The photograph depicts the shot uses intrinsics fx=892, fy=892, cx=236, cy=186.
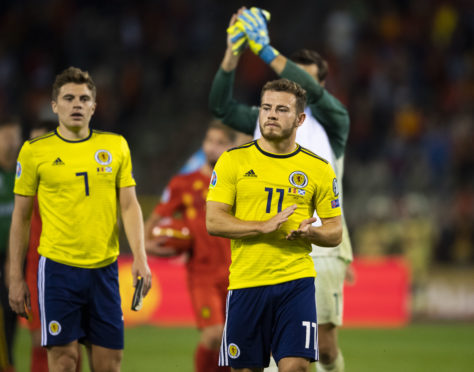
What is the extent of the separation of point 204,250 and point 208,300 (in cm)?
43

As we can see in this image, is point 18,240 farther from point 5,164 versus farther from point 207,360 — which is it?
point 5,164

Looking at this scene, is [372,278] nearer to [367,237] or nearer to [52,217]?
[367,237]

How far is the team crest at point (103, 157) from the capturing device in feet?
18.9

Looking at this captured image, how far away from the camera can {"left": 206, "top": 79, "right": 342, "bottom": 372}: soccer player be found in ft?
16.9

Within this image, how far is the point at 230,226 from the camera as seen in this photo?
511 cm

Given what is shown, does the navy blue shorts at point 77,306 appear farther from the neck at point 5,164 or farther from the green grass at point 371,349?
the green grass at point 371,349

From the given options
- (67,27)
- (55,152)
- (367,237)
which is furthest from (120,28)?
(55,152)

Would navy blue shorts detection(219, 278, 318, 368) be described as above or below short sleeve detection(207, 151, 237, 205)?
below

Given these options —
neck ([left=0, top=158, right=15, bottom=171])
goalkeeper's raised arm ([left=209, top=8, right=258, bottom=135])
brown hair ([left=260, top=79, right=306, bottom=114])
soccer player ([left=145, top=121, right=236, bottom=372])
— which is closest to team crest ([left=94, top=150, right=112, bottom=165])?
brown hair ([left=260, top=79, right=306, bottom=114])

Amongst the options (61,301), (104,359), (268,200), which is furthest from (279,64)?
(104,359)

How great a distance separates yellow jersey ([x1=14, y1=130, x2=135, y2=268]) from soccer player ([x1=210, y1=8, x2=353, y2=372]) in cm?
132

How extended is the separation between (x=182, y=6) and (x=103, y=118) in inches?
142

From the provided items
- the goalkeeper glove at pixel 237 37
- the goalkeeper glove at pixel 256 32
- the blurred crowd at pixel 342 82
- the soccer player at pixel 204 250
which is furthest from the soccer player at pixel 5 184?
the blurred crowd at pixel 342 82

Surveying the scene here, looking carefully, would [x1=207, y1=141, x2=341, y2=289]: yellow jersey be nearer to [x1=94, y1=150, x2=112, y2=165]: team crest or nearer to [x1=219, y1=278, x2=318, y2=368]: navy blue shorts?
[x1=219, y1=278, x2=318, y2=368]: navy blue shorts
